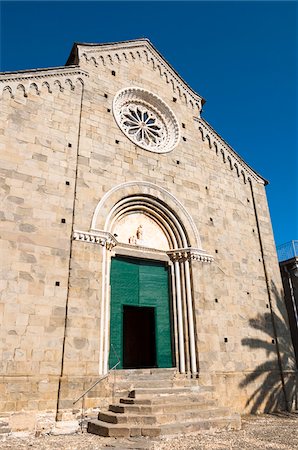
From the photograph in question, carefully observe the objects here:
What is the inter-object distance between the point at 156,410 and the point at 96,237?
16.3 ft

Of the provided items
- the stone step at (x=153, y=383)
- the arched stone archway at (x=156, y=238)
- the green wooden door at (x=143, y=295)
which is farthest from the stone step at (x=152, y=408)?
the green wooden door at (x=143, y=295)

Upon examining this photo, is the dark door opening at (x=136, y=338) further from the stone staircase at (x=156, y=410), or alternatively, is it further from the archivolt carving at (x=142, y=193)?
Answer: the stone staircase at (x=156, y=410)

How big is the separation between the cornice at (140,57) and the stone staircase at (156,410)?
1131cm

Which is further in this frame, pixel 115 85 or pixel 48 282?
pixel 115 85

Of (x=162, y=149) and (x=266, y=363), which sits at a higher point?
(x=162, y=149)

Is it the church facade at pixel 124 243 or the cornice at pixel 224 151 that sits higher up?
the cornice at pixel 224 151

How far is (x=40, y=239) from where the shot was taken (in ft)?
32.3

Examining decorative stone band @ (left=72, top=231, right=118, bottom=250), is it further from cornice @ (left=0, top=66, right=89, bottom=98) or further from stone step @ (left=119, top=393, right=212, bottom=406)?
cornice @ (left=0, top=66, right=89, bottom=98)

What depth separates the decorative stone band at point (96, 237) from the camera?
1042 cm

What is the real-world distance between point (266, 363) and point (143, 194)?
7.52 m

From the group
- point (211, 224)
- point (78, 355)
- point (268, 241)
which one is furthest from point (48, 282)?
point (268, 241)

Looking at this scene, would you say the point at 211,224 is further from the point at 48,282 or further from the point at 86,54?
the point at 86,54

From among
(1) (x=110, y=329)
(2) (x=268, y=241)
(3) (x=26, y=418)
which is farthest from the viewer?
(2) (x=268, y=241)

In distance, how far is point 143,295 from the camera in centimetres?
1177
